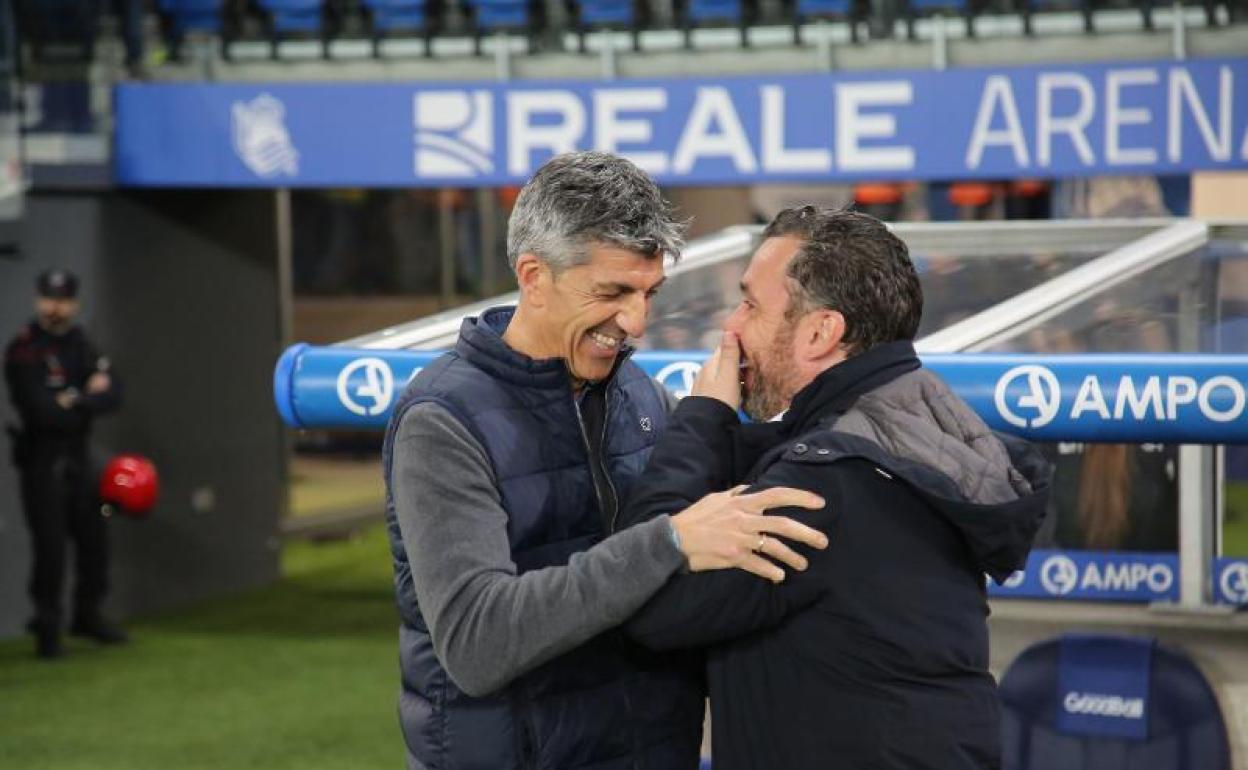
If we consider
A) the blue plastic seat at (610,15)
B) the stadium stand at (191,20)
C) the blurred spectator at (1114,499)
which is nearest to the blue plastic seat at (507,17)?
the blue plastic seat at (610,15)

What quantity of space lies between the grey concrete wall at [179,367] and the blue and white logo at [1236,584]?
597cm

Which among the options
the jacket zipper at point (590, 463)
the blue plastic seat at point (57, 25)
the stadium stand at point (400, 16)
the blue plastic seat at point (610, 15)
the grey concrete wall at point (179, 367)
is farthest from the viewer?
the stadium stand at point (400, 16)

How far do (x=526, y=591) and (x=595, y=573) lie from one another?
0.08 metres

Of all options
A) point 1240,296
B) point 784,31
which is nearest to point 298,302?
point 784,31

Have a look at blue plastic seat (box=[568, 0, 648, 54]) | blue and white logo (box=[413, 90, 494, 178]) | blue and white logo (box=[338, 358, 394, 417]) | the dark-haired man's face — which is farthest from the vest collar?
blue plastic seat (box=[568, 0, 648, 54])

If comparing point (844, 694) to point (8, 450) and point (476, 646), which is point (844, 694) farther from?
point (8, 450)

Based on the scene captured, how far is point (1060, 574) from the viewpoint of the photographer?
18.1 ft

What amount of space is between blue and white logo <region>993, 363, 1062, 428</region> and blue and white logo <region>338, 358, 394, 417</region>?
1.10 meters

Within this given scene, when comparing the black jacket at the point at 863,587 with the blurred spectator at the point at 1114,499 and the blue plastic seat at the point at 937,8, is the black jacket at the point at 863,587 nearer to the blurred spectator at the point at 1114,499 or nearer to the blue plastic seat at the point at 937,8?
the blurred spectator at the point at 1114,499

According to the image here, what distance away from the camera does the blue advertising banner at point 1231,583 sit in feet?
17.8

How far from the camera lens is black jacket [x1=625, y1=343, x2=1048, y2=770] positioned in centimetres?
222

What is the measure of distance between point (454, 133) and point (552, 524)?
707 cm

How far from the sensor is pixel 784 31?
31.1ft

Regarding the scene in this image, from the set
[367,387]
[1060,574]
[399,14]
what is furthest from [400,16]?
[367,387]
